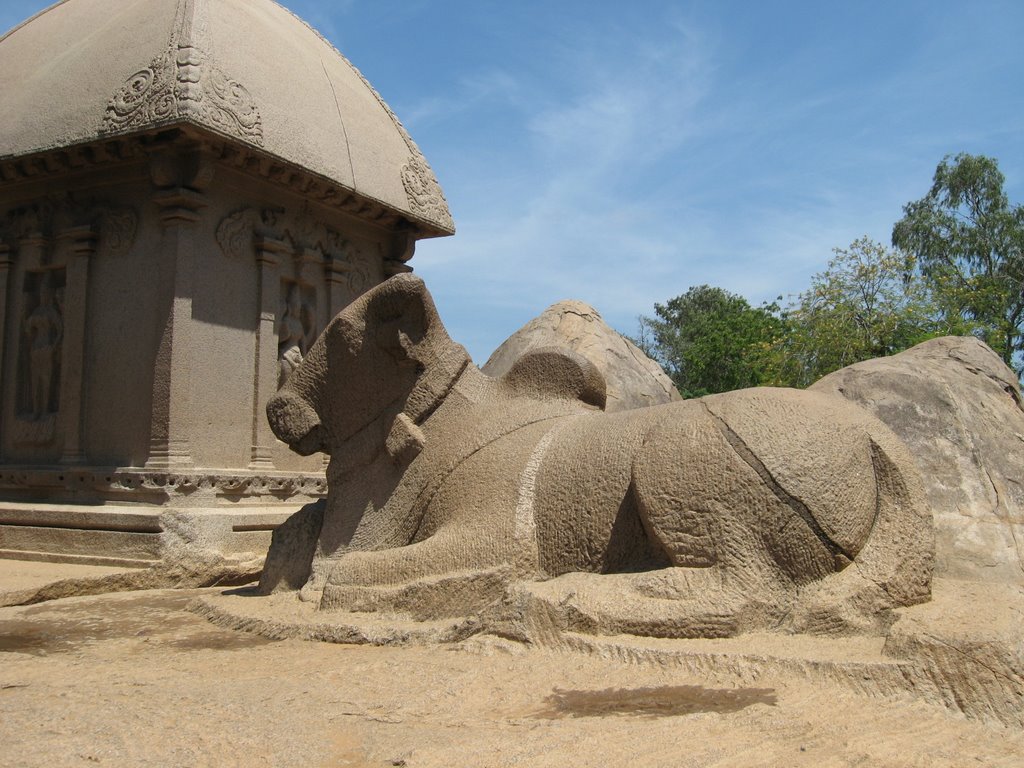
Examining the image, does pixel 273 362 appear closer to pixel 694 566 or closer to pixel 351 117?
pixel 351 117

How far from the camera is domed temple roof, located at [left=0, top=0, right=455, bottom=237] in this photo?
7.57 m

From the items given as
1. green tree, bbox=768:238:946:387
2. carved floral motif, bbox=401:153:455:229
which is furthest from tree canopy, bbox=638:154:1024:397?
carved floral motif, bbox=401:153:455:229

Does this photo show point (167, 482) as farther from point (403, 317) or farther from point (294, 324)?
point (403, 317)

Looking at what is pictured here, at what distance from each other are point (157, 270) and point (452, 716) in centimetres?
607

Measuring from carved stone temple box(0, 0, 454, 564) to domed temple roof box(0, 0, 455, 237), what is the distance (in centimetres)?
2

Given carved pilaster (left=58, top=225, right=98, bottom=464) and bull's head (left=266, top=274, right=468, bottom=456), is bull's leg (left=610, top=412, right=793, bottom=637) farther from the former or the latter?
carved pilaster (left=58, top=225, right=98, bottom=464)

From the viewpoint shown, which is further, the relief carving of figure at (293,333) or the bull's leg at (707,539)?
the relief carving of figure at (293,333)

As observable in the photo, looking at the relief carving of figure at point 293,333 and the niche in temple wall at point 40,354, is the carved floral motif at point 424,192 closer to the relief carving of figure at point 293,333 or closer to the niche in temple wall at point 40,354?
the relief carving of figure at point 293,333

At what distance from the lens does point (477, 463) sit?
438cm

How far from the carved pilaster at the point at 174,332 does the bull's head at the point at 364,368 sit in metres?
2.83

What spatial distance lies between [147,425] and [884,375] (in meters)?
5.76

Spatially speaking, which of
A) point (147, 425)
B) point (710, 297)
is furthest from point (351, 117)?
point (710, 297)

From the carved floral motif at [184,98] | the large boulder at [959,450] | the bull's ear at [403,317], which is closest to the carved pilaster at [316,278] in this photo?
the carved floral motif at [184,98]

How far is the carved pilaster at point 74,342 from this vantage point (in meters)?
7.96
